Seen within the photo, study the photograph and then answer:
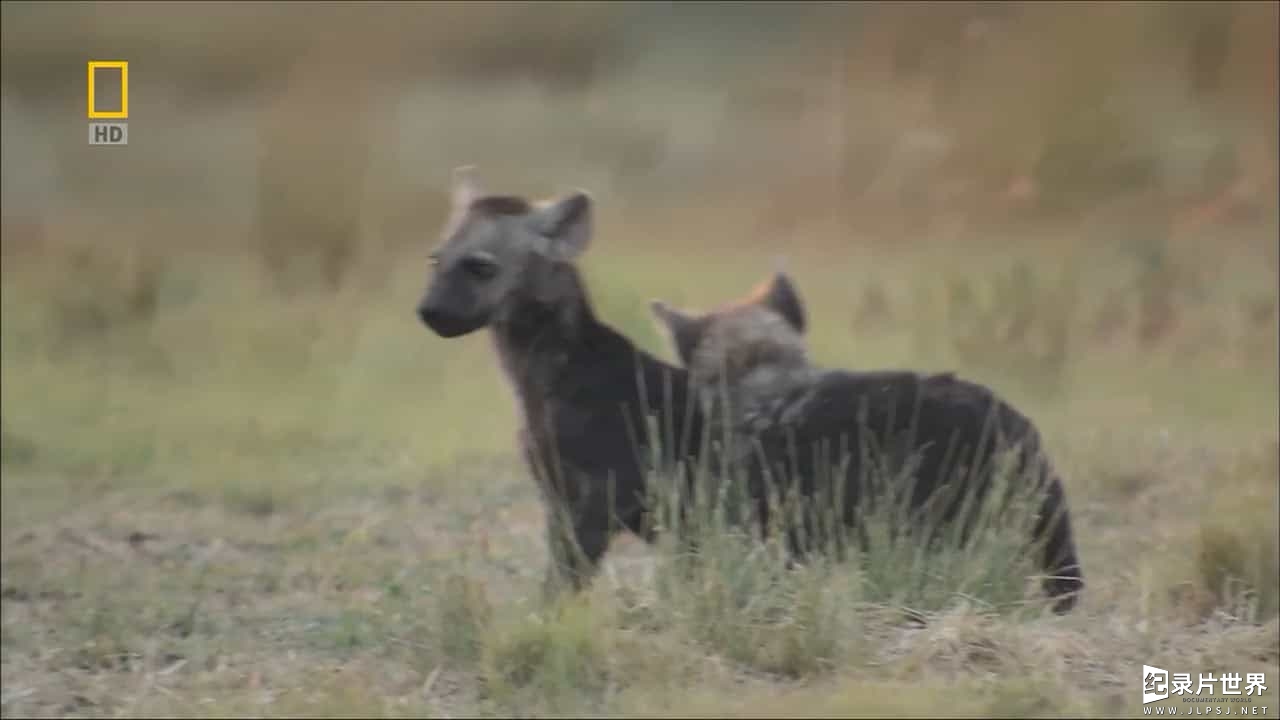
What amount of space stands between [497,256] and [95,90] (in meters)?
2.57

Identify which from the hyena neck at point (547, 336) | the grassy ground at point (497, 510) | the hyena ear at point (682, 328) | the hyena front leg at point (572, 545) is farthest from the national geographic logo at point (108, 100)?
the hyena front leg at point (572, 545)

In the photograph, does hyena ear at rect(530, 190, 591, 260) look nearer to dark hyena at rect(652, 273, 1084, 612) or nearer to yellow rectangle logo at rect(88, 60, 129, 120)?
dark hyena at rect(652, 273, 1084, 612)

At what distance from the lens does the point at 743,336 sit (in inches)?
211

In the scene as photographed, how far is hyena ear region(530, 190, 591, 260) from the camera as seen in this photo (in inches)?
193

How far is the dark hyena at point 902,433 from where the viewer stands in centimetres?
477

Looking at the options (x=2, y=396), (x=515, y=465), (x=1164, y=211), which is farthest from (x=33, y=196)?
(x=1164, y=211)

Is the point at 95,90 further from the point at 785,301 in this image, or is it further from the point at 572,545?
the point at 572,545

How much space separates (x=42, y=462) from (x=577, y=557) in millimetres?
4224

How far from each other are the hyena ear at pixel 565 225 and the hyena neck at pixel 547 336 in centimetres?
8

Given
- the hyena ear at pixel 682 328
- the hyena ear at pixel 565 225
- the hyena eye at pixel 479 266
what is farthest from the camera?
the hyena ear at pixel 682 328

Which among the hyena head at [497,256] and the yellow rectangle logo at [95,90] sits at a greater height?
the yellow rectangle logo at [95,90]

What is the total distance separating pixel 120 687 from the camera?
4367mm

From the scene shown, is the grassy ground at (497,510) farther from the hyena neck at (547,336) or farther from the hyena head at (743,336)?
the hyena head at (743,336)

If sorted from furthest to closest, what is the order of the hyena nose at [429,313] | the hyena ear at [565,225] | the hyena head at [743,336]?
1. the hyena head at [743,336]
2. the hyena ear at [565,225]
3. the hyena nose at [429,313]
